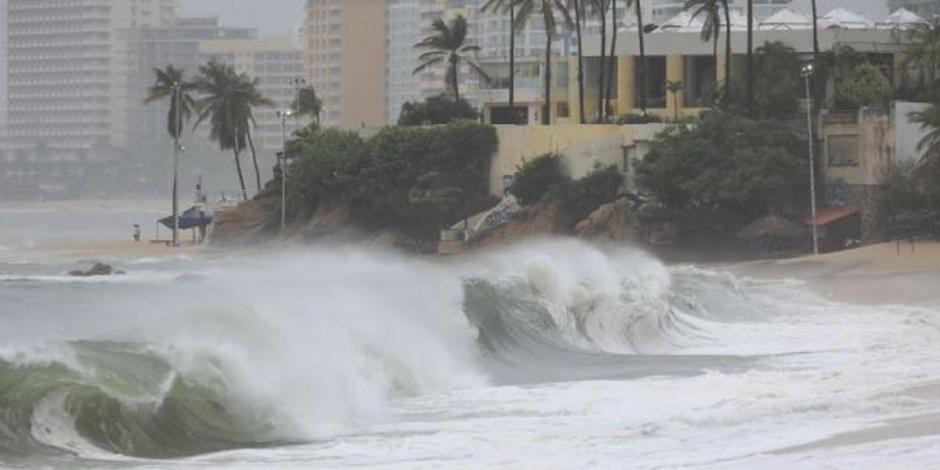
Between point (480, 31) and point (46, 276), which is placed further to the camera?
point (480, 31)

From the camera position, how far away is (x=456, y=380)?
86.4 ft

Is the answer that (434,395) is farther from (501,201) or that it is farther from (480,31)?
(480,31)

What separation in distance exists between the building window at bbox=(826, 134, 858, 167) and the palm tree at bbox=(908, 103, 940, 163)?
273 centimetres

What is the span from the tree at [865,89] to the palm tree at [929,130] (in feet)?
15.3

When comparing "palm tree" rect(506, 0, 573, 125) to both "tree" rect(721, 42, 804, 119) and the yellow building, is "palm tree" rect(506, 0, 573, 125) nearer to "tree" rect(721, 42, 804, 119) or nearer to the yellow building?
the yellow building

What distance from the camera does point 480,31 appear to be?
604ft

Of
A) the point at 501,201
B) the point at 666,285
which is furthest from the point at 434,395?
the point at 501,201

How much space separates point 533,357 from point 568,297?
5974 millimetres

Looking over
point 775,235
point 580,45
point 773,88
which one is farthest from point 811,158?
point 580,45

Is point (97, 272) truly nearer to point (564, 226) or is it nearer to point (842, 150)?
point (564, 226)

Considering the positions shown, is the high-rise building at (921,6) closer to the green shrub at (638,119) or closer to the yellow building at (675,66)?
the yellow building at (675,66)

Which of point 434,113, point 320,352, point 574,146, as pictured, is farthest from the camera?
point 434,113

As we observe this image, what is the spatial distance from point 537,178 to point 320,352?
46720mm

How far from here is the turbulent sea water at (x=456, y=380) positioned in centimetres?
1831
